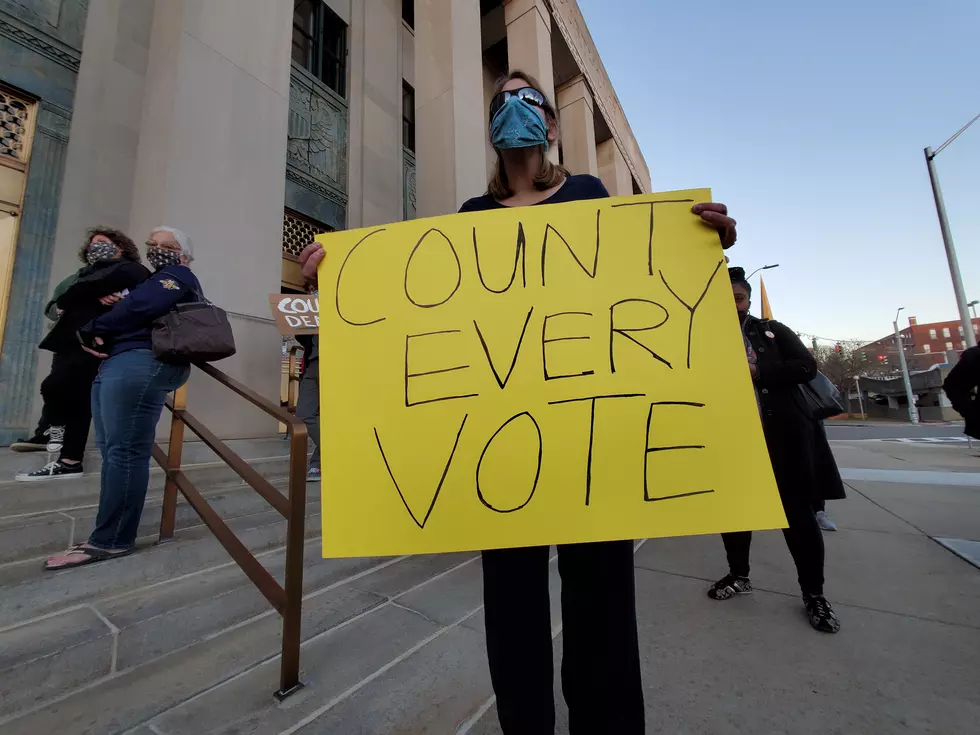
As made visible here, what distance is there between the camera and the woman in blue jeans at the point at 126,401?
2.14 metres

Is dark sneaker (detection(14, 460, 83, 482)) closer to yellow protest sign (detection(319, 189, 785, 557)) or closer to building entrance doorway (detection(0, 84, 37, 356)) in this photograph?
building entrance doorway (detection(0, 84, 37, 356))

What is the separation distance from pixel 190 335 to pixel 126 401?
453 mm

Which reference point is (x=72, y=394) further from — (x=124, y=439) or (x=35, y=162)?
(x=35, y=162)

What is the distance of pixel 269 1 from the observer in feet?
16.0

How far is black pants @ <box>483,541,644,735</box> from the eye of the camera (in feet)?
3.00

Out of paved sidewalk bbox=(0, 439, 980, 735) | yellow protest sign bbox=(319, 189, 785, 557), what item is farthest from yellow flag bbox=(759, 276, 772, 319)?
yellow protest sign bbox=(319, 189, 785, 557)

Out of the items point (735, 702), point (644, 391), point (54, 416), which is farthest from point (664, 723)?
point (54, 416)

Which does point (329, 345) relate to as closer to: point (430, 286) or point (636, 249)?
point (430, 286)

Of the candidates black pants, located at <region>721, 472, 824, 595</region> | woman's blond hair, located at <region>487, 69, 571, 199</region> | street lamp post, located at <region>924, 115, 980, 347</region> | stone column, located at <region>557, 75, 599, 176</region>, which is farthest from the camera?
street lamp post, located at <region>924, 115, 980, 347</region>

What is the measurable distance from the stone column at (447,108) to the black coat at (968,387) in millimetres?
5472

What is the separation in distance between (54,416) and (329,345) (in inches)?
134

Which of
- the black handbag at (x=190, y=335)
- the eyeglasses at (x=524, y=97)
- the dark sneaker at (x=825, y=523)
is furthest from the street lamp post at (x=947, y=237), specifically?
the black handbag at (x=190, y=335)

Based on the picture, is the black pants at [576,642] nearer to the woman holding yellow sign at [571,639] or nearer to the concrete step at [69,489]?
the woman holding yellow sign at [571,639]

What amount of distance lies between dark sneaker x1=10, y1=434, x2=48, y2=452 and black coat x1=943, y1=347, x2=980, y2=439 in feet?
19.7
